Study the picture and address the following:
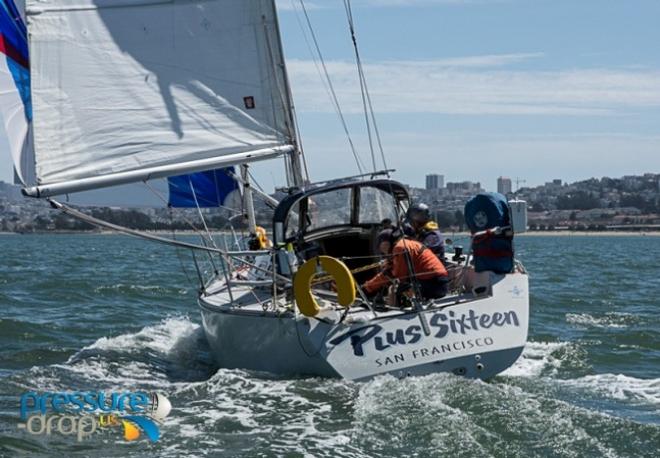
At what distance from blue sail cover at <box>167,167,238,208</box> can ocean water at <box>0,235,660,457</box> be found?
5.46 ft

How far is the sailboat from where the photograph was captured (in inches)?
368

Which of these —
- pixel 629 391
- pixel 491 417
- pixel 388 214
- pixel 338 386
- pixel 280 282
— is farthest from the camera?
pixel 388 214

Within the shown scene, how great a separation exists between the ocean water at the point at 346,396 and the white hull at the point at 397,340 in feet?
0.53

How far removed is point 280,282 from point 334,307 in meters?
0.98

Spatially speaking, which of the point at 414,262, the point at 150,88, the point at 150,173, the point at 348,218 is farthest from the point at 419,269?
the point at 150,88

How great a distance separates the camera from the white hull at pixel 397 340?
9.20 meters

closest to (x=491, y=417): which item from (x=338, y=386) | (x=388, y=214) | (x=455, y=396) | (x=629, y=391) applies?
(x=455, y=396)

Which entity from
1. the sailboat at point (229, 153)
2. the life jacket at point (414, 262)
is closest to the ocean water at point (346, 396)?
the sailboat at point (229, 153)

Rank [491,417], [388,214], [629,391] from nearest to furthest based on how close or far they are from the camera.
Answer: [491,417]
[629,391]
[388,214]

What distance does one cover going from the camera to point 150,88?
10.6 m

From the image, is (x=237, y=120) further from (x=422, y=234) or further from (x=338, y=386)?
(x=338, y=386)

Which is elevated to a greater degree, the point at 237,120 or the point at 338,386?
the point at 237,120

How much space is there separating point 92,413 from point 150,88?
3.50m

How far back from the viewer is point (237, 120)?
426 inches
